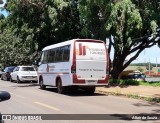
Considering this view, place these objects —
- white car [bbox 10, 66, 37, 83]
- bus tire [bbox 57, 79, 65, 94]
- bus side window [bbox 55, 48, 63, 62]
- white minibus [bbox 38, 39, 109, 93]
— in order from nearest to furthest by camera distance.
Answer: white minibus [bbox 38, 39, 109, 93]
bus tire [bbox 57, 79, 65, 94]
bus side window [bbox 55, 48, 63, 62]
white car [bbox 10, 66, 37, 83]

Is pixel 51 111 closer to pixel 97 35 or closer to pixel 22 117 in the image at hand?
pixel 22 117

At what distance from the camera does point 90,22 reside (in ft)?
77.8

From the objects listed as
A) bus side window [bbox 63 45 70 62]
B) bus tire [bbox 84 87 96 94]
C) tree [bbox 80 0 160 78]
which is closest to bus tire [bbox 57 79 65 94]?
bus side window [bbox 63 45 70 62]

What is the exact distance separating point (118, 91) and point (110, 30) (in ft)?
14.5

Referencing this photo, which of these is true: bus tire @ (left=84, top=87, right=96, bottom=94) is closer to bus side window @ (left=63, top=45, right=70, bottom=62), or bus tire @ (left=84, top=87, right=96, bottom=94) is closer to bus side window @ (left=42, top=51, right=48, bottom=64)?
bus side window @ (left=63, top=45, right=70, bottom=62)

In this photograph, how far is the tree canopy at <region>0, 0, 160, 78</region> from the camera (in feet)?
72.9

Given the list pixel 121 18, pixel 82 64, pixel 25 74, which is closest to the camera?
pixel 82 64

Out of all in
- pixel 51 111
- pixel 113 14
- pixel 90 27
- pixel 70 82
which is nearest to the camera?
pixel 51 111

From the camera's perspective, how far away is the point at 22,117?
11094mm

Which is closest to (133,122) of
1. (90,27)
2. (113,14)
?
(113,14)

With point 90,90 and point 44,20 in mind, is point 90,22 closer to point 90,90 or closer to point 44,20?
point 90,90

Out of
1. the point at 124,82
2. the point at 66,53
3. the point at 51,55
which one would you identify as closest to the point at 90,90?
the point at 66,53

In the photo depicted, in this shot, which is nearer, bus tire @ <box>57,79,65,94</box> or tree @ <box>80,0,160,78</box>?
bus tire @ <box>57,79,65,94</box>

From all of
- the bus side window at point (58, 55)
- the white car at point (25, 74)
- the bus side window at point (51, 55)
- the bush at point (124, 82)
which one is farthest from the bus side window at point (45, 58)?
the white car at point (25, 74)
